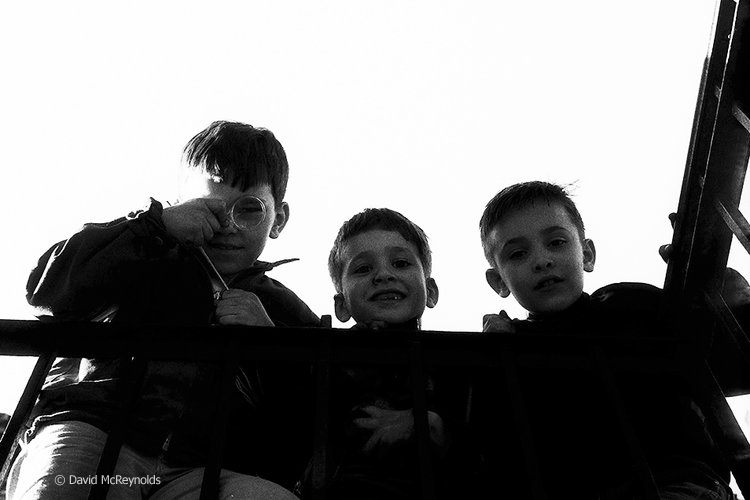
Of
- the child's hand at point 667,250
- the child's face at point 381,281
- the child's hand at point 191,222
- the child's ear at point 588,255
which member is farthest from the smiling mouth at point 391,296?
the child's hand at point 667,250

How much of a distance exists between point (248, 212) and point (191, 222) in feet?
1.49

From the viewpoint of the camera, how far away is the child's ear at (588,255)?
2691mm

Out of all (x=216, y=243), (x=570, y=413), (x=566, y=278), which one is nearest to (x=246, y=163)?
(x=216, y=243)

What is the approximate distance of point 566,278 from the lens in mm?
2475

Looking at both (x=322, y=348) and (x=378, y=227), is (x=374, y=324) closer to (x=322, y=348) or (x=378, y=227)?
(x=378, y=227)

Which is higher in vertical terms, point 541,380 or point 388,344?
point 541,380

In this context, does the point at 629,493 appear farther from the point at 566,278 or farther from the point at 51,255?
the point at 51,255

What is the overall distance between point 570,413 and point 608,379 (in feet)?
1.60

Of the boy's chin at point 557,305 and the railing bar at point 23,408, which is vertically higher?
the boy's chin at point 557,305

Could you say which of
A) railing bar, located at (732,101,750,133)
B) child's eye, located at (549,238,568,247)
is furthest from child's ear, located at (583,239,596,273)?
railing bar, located at (732,101,750,133)

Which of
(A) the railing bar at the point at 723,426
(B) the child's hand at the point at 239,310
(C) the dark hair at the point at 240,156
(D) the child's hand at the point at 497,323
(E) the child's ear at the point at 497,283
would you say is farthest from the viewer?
(E) the child's ear at the point at 497,283

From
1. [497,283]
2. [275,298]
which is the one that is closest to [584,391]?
[497,283]

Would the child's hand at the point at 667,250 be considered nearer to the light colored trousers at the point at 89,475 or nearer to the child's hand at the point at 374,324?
the child's hand at the point at 374,324

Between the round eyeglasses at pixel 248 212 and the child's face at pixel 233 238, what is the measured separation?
17mm
